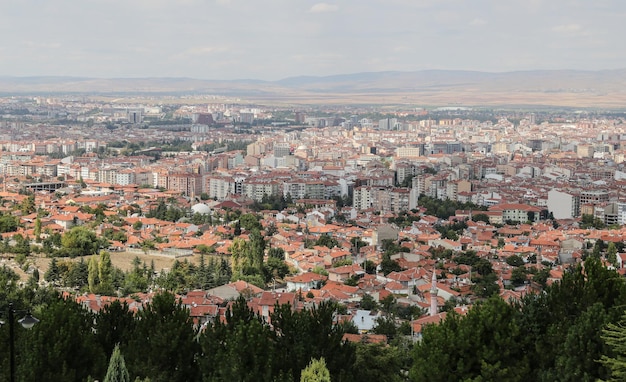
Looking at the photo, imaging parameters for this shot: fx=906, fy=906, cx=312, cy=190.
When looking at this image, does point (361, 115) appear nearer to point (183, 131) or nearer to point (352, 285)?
point (183, 131)

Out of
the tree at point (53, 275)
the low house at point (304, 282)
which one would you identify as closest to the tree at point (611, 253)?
the low house at point (304, 282)

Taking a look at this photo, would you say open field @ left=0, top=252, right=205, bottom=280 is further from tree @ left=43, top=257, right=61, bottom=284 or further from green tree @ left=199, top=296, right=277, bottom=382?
green tree @ left=199, top=296, right=277, bottom=382

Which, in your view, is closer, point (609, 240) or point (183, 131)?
point (609, 240)

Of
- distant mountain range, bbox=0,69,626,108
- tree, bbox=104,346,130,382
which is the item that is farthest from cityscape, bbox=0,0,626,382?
distant mountain range, bbox=0,69,626,108

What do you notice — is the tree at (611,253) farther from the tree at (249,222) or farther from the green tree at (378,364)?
the green tree at (378,364)

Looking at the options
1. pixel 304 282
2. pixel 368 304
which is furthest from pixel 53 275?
pixel 368 304

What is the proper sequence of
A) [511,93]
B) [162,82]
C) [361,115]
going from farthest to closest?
1. [162,82]
2. [511,93]
3. [361,115]

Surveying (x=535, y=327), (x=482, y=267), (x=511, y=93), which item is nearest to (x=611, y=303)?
(x=535, y=327)

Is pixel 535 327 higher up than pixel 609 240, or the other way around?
pixel 535 327
